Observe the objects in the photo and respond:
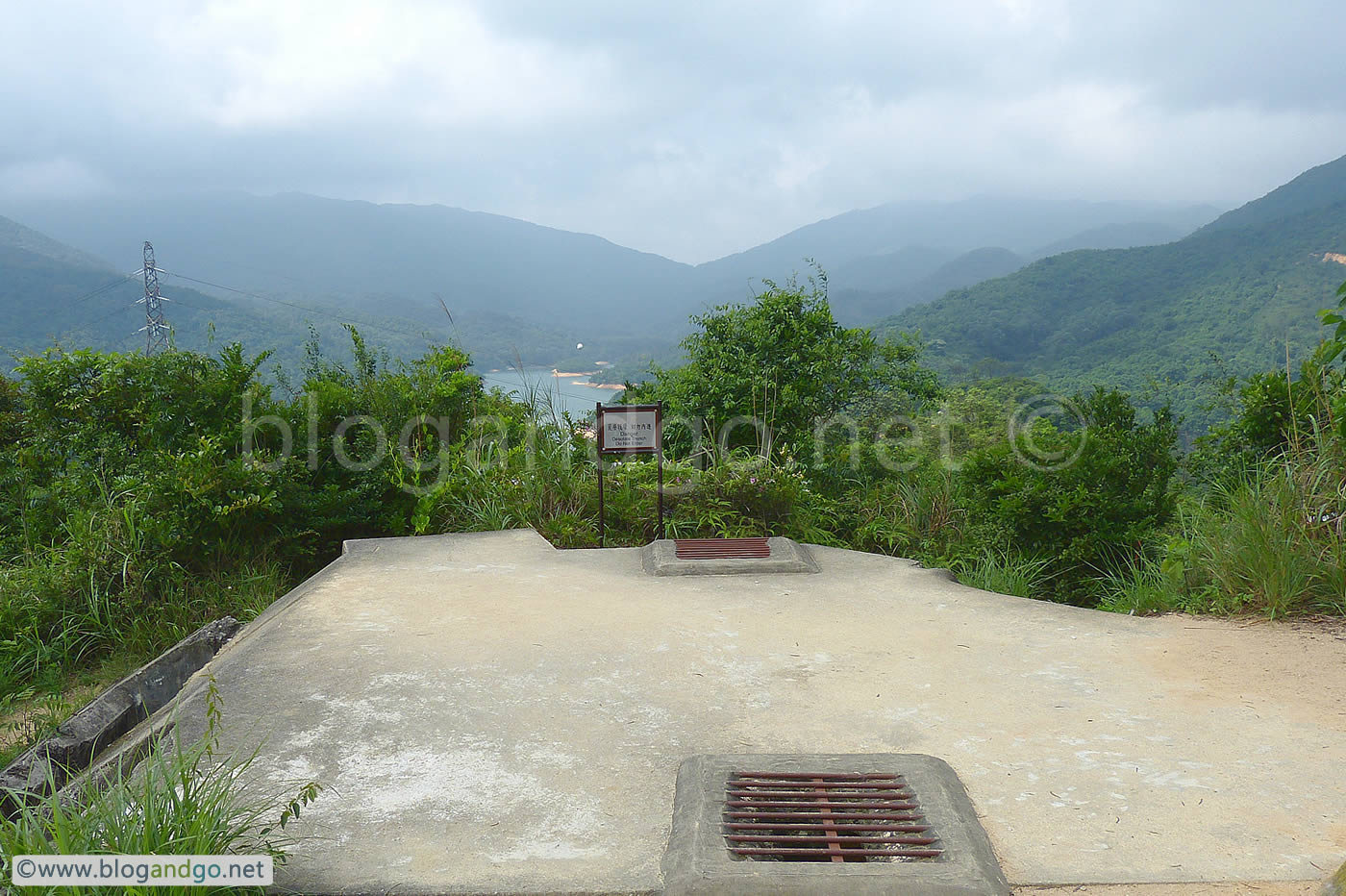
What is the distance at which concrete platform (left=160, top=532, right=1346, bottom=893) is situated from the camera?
89.7 inches

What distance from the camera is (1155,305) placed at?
3512 cm

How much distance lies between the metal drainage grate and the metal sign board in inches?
123

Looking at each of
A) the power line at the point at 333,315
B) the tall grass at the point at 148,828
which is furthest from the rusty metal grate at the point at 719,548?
the power line at the point at 333,315

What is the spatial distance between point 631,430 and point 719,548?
36.2 inches

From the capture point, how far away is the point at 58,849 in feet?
6.03

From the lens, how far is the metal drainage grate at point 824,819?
2301 mm

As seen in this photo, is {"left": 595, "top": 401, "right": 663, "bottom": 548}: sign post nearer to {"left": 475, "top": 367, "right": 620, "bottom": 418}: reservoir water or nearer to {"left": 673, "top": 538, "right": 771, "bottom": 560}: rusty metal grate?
{"left": 673, "top": 538, "right": 771, "bottom": 560}: rusty metal grate

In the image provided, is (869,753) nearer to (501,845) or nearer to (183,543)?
(501,845)

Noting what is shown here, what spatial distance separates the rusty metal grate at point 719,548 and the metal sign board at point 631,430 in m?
0.62

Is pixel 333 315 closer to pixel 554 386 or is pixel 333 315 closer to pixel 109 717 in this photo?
pixel 554 386

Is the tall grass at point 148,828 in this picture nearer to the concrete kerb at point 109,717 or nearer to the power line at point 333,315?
the concrete kerb at point 109,717

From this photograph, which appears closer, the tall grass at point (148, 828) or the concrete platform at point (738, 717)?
the tall grass at point (148, 828)

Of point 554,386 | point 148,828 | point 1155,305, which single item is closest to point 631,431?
point 554,386

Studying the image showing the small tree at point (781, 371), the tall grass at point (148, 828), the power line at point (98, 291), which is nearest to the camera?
the tall grass at point (148, 828)
